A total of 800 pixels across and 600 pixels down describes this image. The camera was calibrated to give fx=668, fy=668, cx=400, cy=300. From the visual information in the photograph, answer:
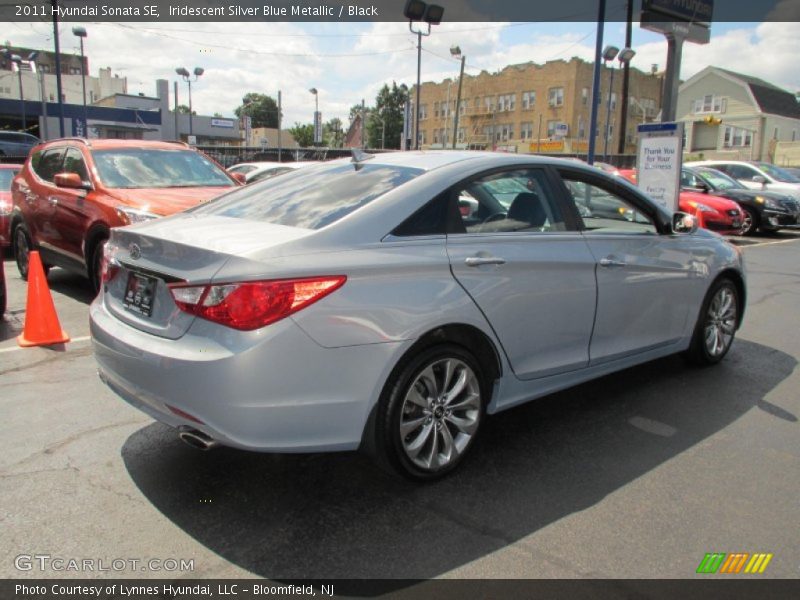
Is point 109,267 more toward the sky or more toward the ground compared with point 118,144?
more toward the ground

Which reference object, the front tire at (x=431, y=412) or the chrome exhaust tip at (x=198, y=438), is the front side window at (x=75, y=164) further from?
the front tire at (x=431, y=412)

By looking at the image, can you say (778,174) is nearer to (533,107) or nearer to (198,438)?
(198,438)

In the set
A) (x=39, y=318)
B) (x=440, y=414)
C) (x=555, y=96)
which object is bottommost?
(x=39, y=318)

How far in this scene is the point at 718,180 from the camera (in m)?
17.6

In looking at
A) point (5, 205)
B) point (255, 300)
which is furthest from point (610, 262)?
point (5, 205)

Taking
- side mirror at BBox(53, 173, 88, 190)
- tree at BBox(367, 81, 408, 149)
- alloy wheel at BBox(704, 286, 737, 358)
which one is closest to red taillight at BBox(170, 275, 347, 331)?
alloy wheel at BBox(704, 286, 737, 358)

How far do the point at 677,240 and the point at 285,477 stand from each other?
3.20 meters

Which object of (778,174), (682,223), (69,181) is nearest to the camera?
(682,223)

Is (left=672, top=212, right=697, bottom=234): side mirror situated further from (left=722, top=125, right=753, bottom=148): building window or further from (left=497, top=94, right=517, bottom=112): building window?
(left=497, top=94, right=517, bottom=112): building window

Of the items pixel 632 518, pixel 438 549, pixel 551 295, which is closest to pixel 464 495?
pixel 438 549

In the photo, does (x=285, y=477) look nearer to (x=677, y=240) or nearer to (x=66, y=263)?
(x=677, y=240)

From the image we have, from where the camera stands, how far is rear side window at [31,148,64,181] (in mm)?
7941

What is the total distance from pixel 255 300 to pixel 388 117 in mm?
104455

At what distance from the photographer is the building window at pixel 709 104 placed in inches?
2453
